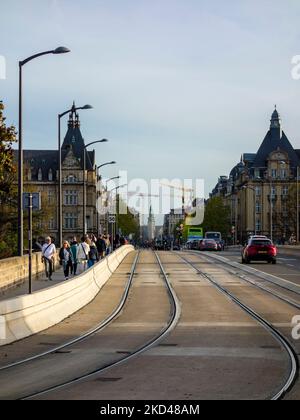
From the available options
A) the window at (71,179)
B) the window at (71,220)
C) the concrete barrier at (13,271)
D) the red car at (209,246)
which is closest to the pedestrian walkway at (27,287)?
the concrete barrier at (13,271)

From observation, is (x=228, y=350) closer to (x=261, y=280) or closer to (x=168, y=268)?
(x=261, y=280)

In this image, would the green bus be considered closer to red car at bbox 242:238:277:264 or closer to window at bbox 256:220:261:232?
window at bbox 256:220:261:232

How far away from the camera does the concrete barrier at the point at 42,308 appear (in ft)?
54.2

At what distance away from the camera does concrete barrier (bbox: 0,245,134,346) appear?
54.2 ft

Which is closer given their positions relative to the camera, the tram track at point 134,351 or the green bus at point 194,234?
the tram track at point 134,351

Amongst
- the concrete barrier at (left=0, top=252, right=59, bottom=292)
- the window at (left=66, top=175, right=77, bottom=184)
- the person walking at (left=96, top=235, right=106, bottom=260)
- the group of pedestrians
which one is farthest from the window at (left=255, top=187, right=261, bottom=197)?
the concrete barrier at (left=0, top=252, right=59, bottom=292)

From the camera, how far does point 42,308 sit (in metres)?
19.1

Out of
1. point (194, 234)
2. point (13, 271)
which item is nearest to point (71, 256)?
point (13, 271)

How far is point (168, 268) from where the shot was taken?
156 feet

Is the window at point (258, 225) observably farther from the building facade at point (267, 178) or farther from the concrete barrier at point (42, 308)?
the concrete barrier at point (42, 308)

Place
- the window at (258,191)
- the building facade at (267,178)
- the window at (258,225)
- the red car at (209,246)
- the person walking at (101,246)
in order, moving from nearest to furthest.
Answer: the person walking at (101,246) < the red car at (209,246) < the building facade at (267,178) < the window at (258,225) < the window at (258,191)

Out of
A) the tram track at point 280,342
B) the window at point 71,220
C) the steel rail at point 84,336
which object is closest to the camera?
the tram track at point 280,342

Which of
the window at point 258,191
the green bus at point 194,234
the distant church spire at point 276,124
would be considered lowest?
the green bus at point 194,234

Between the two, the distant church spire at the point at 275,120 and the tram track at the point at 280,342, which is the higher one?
the distant church spire at the point at 275,120
